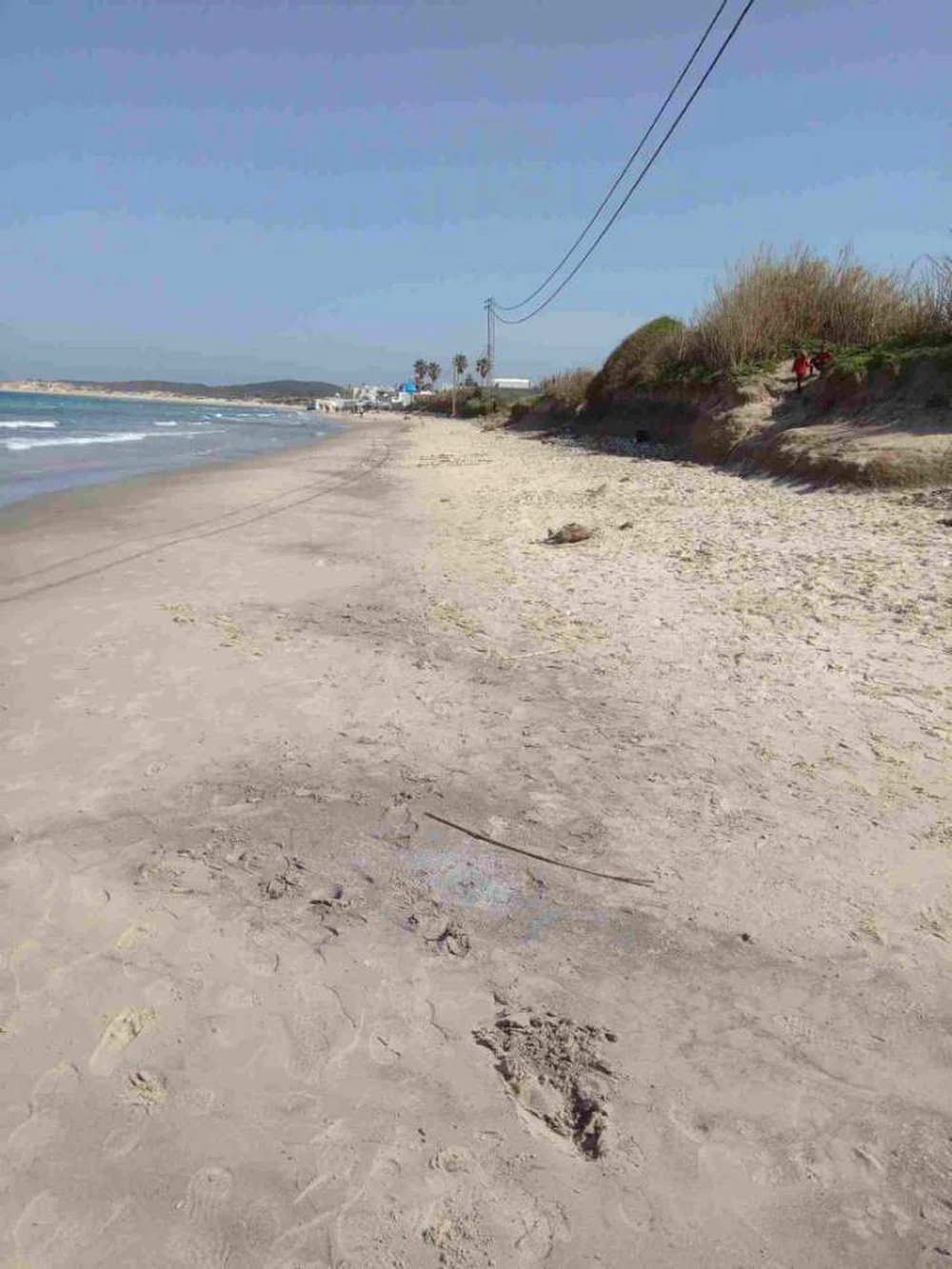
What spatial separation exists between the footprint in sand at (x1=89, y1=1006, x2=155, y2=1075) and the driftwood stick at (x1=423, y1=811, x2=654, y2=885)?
1.36 metres

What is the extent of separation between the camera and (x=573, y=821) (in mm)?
3463

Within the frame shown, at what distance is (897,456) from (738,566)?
4.14 metres

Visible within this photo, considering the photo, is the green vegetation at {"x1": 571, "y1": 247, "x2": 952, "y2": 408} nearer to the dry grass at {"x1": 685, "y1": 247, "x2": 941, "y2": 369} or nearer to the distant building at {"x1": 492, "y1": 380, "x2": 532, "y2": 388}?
the dry grass at {"x1": 685, "y1": 247, "x2": 941, "y2": 369}

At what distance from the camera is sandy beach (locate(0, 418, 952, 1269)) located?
186cm

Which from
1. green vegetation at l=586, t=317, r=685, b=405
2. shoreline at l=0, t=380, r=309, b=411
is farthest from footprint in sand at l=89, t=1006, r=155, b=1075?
shoreline at l=0, t=380, r=309, b=411

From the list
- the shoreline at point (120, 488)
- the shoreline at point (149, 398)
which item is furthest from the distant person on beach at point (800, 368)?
the shoreline at point (149, 398)

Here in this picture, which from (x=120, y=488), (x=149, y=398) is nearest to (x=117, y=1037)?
(x=120, y=488)

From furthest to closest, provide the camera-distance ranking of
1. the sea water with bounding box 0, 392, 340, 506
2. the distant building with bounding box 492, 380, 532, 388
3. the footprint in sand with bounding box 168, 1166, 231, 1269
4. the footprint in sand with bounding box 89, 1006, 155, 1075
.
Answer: the distant building with bounding box 492, 380, 532, 388, the sea water with bounding box 0, 392, 340, 506, the footprint in sand with bounding box 89, 1006, 155, 1075, the footprint in sand with bounding box 168, 1166, 231, 1269

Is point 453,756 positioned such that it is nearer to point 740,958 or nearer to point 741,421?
point 740,958

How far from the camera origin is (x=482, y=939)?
2.76 meters

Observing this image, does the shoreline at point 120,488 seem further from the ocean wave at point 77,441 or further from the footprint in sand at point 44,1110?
A: the footprint in sand at point 44,1110

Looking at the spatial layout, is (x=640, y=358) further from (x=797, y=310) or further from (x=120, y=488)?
(x=120, y=488)

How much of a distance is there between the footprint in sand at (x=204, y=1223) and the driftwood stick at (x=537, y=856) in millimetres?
1568

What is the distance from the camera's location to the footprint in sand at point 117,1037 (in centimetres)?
221
